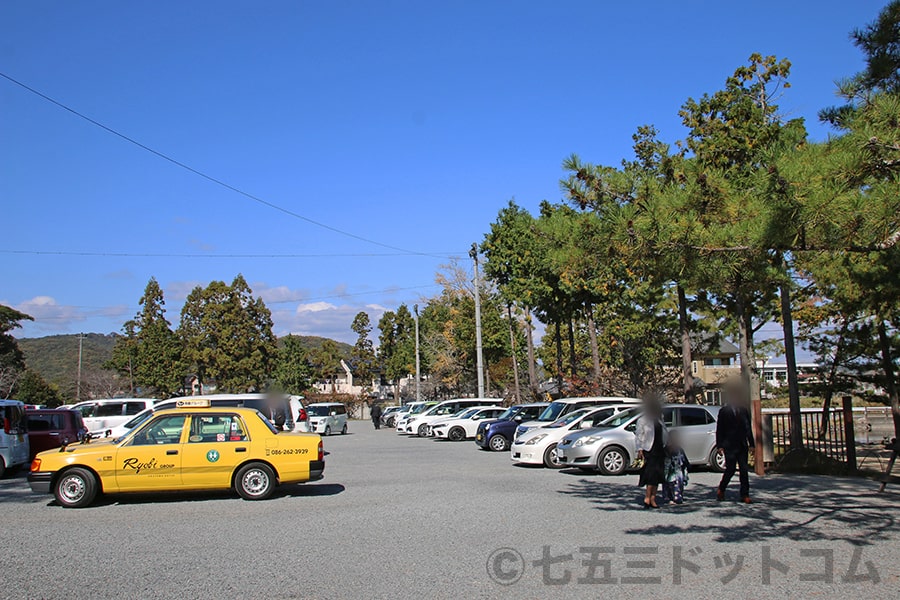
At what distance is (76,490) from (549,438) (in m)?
10.3

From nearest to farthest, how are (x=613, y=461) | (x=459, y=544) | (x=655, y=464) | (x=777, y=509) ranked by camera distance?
(x=459, y=544)
(x=777, y=509)
(x=655, y=464)
(x=613, y=461)

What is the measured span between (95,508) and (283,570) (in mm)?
6172

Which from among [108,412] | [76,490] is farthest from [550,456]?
[108,412]

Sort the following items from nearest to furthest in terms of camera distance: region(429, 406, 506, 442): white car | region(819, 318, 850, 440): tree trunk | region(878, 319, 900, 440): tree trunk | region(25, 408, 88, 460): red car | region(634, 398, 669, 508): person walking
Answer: region(634, 398, 669, 508): person walking → region(25, 408, 88, 460): red car → region(878, 319, 900, 440): tree trunk → region(819, 318, 850, 440): tree trunk → region(429, 406, 506, 442): white car

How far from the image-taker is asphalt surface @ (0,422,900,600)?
22.9 feet

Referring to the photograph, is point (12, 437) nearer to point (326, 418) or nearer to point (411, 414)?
point (326, 418)

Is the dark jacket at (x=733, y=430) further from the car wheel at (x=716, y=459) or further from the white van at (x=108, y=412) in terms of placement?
the white van at (x=108, y=412)

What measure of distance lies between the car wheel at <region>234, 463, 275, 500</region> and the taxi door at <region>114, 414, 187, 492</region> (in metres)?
0.98

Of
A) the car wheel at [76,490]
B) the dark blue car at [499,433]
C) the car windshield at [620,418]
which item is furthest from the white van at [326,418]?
the car wheel at [76,490]

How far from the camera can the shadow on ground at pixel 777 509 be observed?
928 centimetres

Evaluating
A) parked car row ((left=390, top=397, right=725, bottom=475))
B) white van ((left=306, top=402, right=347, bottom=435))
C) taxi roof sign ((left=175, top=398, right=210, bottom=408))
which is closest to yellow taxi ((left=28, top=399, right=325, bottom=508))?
taxi roof sign ((left=175, top=398, right=210, bottom=408))

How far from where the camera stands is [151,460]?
12289mm

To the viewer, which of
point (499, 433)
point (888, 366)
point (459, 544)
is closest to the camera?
point (459, 544)

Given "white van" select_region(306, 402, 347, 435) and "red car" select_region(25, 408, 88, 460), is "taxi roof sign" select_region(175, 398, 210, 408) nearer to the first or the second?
"red car" select_region(25, 408, 88, 460)
